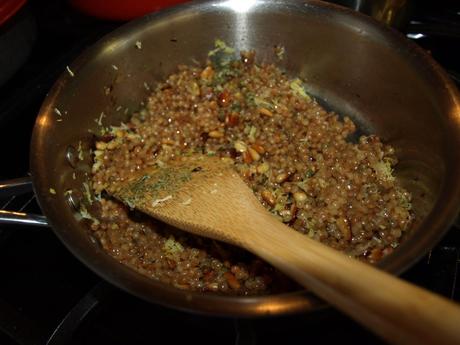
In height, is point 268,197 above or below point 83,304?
above

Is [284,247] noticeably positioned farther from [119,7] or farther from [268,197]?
[119,7]

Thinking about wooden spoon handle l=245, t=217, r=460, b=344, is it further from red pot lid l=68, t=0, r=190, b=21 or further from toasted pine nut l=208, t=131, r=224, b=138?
red pot lid l=68, t=0, r=190, b=21

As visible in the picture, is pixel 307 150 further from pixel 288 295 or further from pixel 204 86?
pixel 288 295

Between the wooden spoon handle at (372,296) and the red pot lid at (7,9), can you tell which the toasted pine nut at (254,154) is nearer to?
the wooden spoon handle at (372,296)

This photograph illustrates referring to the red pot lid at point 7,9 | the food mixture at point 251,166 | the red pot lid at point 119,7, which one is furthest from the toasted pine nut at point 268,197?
the red pot lid at point 7,9

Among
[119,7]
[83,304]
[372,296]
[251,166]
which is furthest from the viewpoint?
[119,7]

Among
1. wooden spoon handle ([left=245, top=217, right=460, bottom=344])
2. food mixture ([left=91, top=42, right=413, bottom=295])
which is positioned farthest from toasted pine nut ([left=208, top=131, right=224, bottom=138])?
wooden spoon handle ([left=245, top=217, right=460, bottom=344])

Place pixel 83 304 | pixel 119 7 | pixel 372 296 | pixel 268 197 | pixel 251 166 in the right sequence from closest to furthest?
pixel 372 296 → pixel 83 304 → pixel 268 197 → pixel 251 166 → pixel 119 7

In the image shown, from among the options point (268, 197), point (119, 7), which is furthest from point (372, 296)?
point (119, 7)

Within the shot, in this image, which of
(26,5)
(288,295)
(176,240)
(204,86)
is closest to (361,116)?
(204,86)
